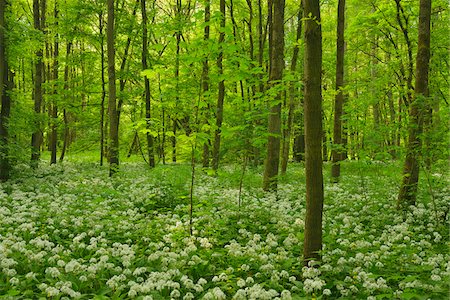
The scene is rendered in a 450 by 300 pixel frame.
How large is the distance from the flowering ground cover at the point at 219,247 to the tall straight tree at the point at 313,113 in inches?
34.7

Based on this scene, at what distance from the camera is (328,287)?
501 cm

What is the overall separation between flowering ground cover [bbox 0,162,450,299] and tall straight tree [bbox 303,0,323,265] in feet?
2.89

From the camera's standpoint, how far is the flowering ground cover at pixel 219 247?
16.0ft

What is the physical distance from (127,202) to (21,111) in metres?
7.22

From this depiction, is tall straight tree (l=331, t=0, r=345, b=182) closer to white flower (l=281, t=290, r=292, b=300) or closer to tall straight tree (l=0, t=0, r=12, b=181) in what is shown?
white flower (l=281, t=290, r=292, b=300)

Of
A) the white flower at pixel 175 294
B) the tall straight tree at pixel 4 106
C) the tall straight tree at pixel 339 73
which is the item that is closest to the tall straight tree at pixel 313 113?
the white flower at pixel 175 294

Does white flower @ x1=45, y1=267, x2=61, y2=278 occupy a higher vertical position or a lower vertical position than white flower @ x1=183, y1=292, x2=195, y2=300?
higher

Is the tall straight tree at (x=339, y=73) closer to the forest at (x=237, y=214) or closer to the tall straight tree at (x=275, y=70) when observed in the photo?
the forest at (x=237, y=214)

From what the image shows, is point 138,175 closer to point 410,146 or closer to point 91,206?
point 91,206

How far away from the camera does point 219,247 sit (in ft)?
22.4

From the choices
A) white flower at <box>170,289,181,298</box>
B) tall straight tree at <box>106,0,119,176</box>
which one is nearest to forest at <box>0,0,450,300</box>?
white flower at <box>170,289,181,298</box>

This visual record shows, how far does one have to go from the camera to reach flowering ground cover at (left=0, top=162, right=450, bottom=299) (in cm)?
488

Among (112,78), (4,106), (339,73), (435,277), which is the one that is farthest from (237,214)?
(4,106)

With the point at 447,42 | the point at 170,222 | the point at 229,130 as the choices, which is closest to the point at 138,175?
the point at 170,222
